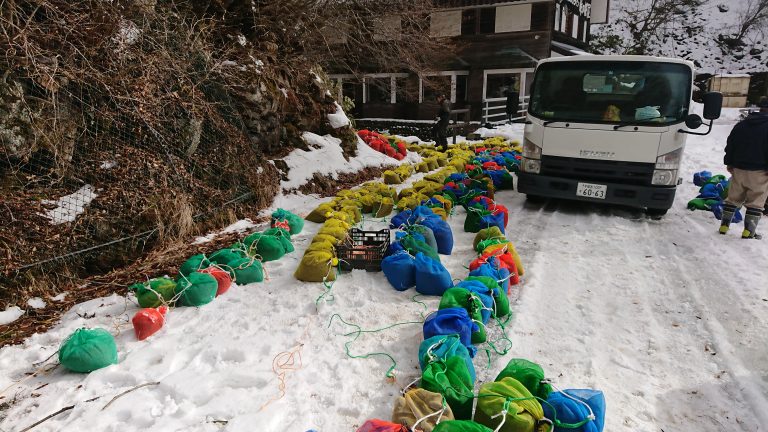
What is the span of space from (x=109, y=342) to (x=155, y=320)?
0.38 metres

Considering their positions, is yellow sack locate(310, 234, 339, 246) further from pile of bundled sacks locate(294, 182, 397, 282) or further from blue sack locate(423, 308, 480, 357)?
blue sack locate(423, 308, 480, 357)

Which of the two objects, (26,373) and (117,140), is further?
(117,140)

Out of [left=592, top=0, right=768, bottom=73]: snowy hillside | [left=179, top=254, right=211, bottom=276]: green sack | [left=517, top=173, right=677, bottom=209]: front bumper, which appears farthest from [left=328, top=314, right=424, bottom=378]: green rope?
[left=592, top=0, right=768, bottom=73]: snowy hillside

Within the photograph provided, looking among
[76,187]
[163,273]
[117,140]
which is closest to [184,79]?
[117,140]

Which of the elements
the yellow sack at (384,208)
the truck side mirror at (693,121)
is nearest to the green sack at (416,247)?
the yellow sack at (384,208)

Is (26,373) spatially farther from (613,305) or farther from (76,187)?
(613,305)

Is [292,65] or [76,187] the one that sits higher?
[292,65]

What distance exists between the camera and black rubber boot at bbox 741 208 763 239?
5.28 metres

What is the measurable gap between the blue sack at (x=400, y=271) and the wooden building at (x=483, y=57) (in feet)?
49.2

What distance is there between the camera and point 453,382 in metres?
2.46

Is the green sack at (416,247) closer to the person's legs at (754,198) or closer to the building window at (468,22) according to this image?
the person's legs at (754,198)

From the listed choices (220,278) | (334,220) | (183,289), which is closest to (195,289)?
(183,289)

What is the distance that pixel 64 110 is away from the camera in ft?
14.3

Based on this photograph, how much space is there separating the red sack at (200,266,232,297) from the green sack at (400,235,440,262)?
167 cm
